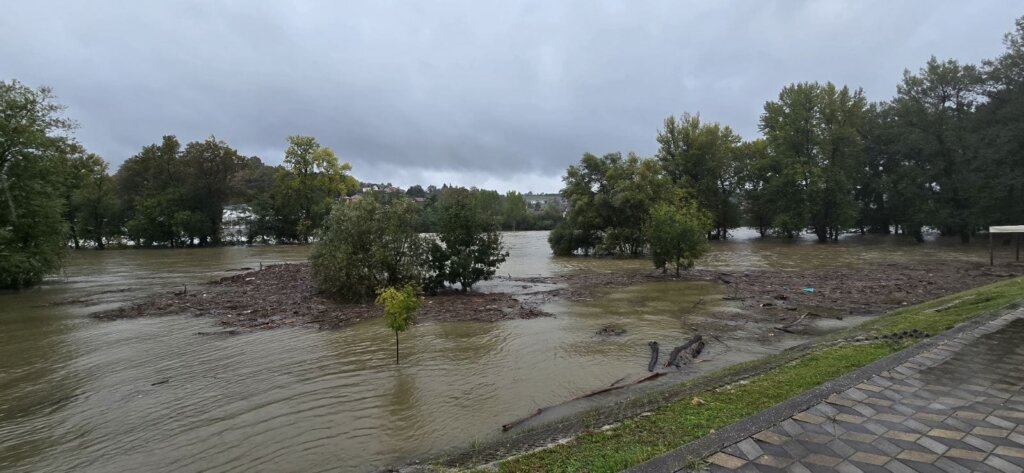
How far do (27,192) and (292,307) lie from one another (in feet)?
58.3

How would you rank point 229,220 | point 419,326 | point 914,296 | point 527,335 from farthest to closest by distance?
point 229,220
point 914,296
point 419,326
point 527,335

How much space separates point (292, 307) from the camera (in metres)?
16.4

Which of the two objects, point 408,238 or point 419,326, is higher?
point 408,238

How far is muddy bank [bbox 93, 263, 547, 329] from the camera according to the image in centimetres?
1441

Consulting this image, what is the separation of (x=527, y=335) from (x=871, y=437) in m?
8.84

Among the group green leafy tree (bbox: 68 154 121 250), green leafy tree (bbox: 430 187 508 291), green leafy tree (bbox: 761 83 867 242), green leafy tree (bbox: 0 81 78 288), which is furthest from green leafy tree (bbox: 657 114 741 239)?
green leafy tree (bbox: 68 154 121 250)

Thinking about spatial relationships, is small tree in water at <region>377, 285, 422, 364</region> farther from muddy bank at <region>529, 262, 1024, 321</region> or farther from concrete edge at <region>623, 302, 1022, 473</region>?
muddy bank at <region>529, 262, 1024, 321</region>

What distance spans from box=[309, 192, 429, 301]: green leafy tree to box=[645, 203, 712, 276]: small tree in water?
10989 mm

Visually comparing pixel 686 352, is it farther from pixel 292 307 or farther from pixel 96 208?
pixel 96 208

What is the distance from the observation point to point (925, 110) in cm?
3962

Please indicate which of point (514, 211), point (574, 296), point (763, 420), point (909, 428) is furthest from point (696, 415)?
point (514, 211)

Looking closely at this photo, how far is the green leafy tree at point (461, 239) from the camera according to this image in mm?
19062

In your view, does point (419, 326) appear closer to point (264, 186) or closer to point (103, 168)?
point (103, 168)

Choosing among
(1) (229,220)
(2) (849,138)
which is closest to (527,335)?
(2) (849,138)
